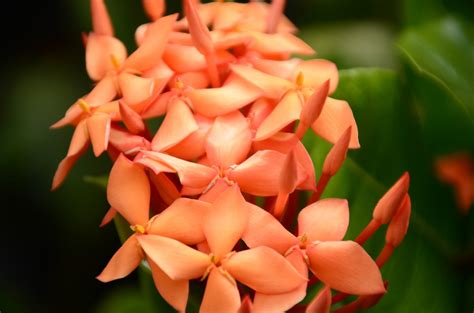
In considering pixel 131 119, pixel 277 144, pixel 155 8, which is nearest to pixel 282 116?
pixel 277 144

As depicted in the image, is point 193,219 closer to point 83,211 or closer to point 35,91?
point 83,211

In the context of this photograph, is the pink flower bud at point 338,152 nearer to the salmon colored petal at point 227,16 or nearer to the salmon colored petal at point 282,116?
the salmon colored petal at point 282,116

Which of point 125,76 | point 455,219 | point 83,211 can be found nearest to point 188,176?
point 125,76

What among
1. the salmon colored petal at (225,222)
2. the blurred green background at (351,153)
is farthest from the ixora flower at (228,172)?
the blurred green background at (351,153)

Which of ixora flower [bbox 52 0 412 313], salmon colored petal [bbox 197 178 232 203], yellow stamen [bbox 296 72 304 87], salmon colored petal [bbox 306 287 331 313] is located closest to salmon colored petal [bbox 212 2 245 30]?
ixora flower [bbox 52 0 412 313]

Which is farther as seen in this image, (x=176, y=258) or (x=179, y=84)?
(x=179, y=84)

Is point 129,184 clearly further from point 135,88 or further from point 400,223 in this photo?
point 400,223
